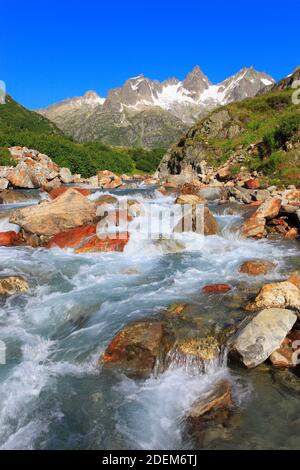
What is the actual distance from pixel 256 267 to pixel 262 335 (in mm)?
5291

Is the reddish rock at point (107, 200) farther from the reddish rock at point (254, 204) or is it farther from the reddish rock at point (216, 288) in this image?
the reddish rock at point (216, 288)

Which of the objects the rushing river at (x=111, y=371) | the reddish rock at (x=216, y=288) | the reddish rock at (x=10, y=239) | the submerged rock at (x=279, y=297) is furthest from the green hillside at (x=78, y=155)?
the submerged rock at (x=279, y=297)

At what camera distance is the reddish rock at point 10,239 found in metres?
18.2

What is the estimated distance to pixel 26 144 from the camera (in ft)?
204

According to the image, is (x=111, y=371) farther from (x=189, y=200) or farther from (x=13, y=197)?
(x=13, y=197)

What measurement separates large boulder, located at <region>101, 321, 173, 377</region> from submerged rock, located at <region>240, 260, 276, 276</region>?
16.7ft

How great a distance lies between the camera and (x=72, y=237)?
17.8m

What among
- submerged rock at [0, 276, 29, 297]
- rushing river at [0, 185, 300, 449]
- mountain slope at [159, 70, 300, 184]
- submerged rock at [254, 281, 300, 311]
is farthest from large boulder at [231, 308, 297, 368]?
mountain slope at [159, 70, 300, 184]

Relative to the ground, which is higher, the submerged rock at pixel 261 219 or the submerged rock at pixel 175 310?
the submerged rock at pixel 261 219

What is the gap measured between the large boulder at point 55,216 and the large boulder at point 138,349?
10.6 m

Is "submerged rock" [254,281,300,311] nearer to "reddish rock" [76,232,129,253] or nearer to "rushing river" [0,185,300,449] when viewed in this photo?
"rushing river" [0,185,300,449]

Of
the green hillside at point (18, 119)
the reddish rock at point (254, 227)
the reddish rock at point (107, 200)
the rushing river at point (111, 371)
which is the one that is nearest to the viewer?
the rushing river at point (111, 371)
